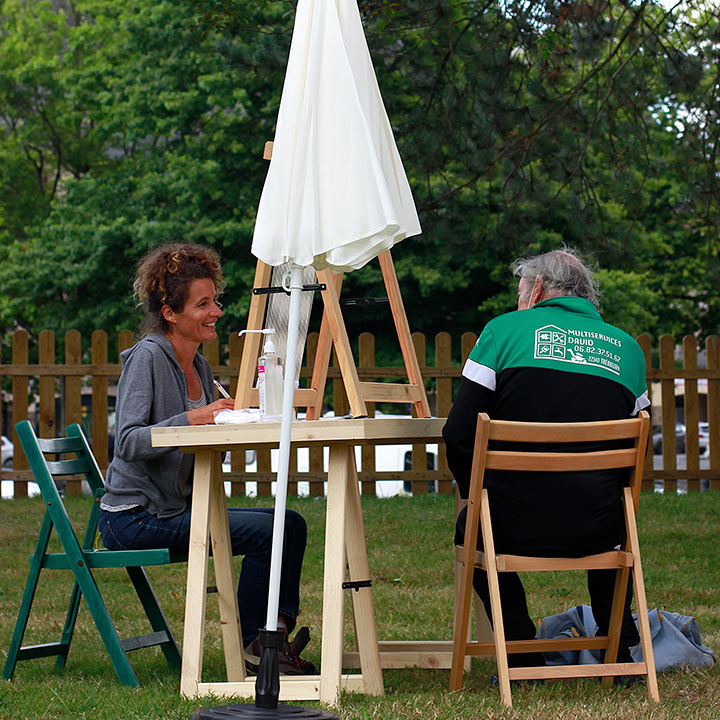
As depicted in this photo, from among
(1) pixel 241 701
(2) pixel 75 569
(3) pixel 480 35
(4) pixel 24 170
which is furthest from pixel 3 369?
(4) pixel 24 170

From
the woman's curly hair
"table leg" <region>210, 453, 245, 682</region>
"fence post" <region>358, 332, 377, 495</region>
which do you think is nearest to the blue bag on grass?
"table leg" <region>210, 453, 245, 682</region>

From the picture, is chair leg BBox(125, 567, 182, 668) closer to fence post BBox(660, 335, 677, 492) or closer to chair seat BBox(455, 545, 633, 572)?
chair seat BBox(455, 545, 633, 572)

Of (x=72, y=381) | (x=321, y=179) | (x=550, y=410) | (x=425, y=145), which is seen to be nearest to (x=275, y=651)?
(x=550, y=410)

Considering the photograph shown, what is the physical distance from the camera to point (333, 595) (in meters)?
3.49

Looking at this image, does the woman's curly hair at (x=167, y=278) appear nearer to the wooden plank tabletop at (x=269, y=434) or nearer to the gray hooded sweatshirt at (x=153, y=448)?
the gray hooded sweatshirt at (x=153, y=448)

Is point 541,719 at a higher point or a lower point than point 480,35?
lower

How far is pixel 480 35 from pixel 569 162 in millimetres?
1322

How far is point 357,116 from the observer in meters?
3.34

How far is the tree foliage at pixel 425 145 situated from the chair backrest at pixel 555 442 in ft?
15.4

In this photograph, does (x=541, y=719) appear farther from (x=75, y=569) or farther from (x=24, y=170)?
(x=24, y=170)

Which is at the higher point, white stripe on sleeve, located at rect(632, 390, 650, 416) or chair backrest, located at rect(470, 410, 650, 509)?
white stripe on sleeve, located at rect(632, 390, 650, 416)

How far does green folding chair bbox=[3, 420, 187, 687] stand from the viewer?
3.89m

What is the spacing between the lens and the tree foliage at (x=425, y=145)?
8.66m

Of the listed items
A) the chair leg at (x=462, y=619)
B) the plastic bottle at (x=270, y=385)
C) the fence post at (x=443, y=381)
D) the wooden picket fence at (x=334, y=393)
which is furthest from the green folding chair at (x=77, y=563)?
the fence post at (x=443, y=381)
